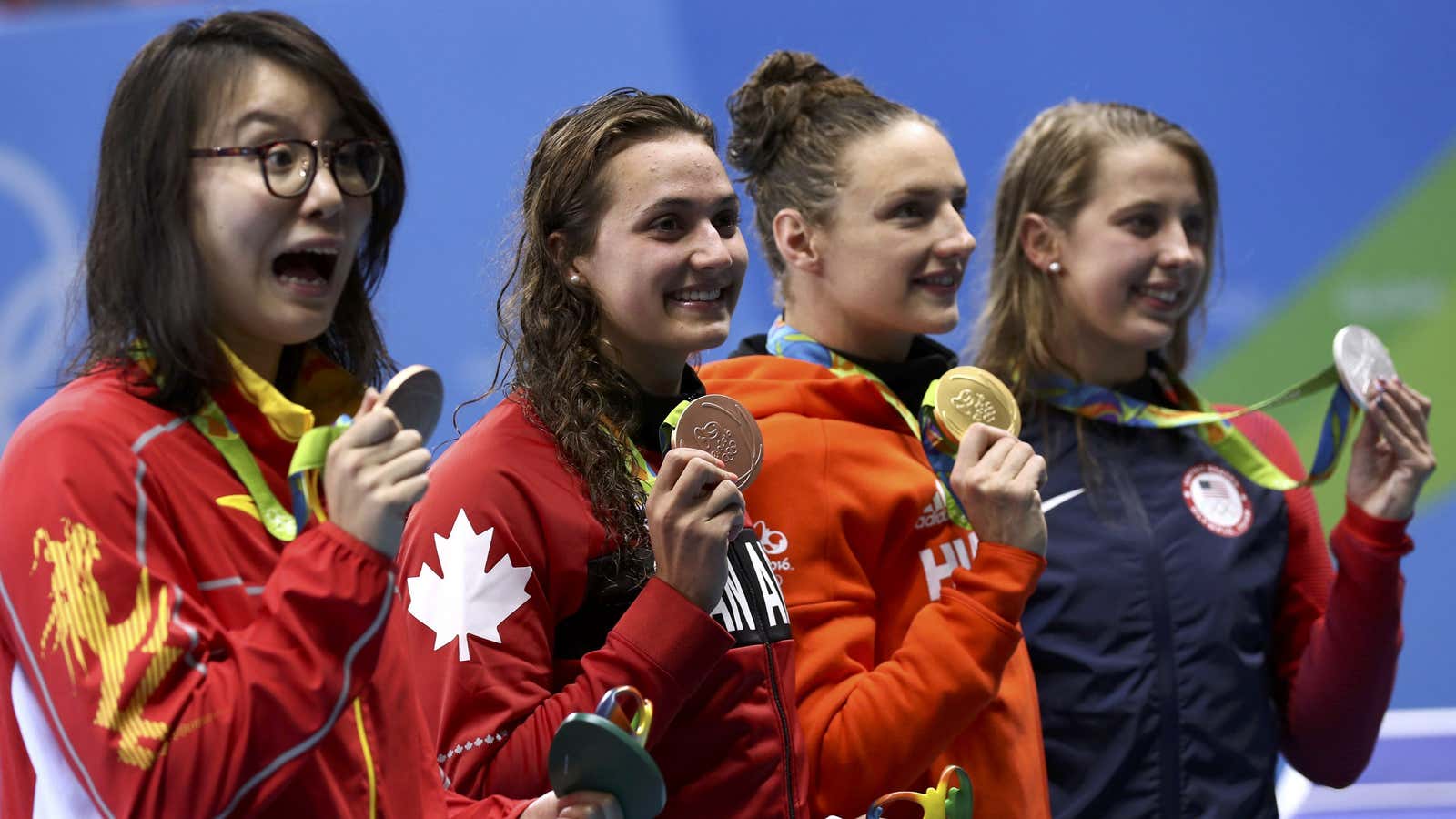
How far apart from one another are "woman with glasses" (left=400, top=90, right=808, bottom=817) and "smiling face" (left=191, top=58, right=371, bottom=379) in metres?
0.34

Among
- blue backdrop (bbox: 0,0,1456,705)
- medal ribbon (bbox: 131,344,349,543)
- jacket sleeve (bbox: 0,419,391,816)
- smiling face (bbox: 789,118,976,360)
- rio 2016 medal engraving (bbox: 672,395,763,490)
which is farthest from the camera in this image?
blue backdrop (bbox: 0,0,1456,705)

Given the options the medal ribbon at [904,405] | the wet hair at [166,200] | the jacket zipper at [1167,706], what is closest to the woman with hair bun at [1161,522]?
the jacket zipper at [1167,706]

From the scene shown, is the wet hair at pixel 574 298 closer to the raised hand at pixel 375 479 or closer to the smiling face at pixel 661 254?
the smiling face at pixel 661 254

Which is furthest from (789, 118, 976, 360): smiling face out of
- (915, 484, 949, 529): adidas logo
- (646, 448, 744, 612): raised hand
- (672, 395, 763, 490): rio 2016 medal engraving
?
(646, 448, 744, 612): raised hand

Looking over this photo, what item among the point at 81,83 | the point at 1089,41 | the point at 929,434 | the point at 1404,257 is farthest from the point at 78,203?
the point at 1404,257

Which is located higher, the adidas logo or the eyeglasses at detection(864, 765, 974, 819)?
the adidas logo

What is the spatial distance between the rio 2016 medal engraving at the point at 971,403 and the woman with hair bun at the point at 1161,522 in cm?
43

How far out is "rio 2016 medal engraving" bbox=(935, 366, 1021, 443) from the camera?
2.38 metres

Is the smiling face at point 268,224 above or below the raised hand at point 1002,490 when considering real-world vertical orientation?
above

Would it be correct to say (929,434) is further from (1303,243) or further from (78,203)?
(78,203)

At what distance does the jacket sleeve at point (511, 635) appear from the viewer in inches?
73.7

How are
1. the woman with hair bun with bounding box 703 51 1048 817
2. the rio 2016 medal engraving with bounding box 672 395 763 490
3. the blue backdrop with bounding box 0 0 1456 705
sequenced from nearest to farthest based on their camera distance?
the rio 2016 medal engraving with bounding box 672 395 763 490
the woman with hair bun with bounding box 703 51 1048 817
the blue backdrop with bounding box 0 0 1456 705

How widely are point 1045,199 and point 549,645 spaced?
1.51m

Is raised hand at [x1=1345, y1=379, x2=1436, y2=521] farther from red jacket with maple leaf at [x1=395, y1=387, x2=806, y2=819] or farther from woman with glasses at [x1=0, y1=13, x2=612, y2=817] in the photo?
woman with glasses at [x1=0, y1=13, x2=612, y2=817]
